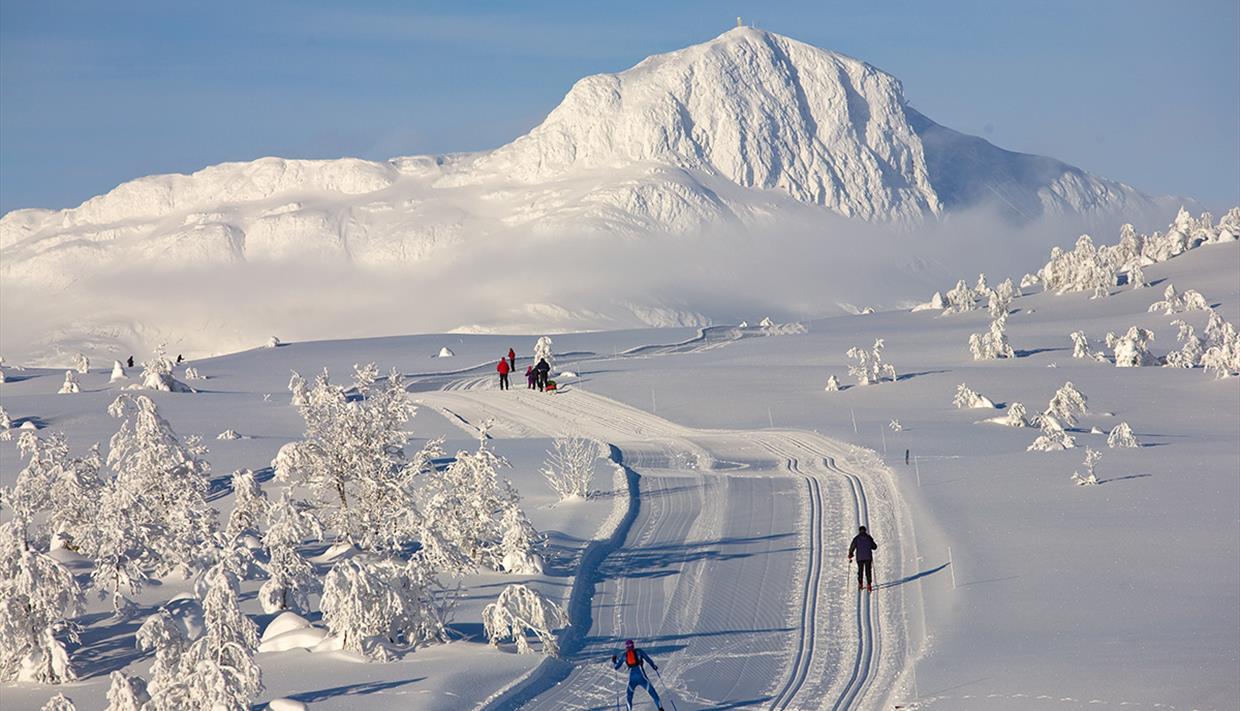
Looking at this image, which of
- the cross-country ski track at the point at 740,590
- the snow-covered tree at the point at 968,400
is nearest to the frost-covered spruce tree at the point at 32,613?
the cross-country ski track at the point at 740,590

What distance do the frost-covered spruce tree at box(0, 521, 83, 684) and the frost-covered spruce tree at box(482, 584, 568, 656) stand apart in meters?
5.09

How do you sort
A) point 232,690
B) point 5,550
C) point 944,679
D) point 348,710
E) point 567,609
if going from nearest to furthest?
point 232,690 < point 348,710 < point 944,679 < point 5,550 < point 567,609

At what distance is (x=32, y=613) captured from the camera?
1655 centimetres

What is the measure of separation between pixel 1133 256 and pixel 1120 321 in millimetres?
24294

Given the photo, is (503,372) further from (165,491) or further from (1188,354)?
(1188,354)

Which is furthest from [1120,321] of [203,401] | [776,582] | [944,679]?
[944,679]

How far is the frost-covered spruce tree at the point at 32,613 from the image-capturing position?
16250mm

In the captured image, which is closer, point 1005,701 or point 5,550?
point 1005,701

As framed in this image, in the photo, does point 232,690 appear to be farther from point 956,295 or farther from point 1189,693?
point 956,295

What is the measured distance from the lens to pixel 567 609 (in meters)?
18.6

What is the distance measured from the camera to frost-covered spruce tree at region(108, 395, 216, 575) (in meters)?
19.7

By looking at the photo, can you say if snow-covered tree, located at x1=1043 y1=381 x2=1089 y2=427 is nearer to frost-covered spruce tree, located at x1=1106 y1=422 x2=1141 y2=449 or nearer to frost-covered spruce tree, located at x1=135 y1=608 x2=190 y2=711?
frost-covered spruce tree, located at x1=1106 y1=422 x2=1141 y2=449

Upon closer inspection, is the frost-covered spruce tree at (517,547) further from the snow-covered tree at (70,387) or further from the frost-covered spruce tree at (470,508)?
the snow-covered tree at (70,387)

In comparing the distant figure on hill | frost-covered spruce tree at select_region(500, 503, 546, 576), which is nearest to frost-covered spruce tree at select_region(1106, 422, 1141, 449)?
frost-covered spruce tree at select_region(500, 503, 546, 576)
